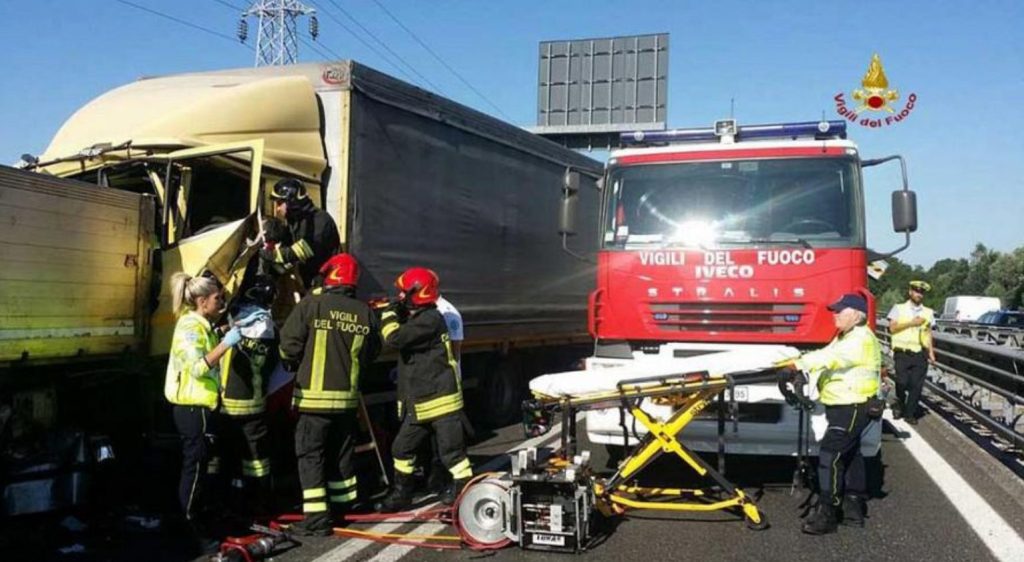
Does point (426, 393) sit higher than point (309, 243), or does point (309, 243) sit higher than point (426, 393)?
point (309, 243)

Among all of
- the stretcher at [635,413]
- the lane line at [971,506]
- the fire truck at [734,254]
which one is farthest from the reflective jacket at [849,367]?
the lane line at [971,506]

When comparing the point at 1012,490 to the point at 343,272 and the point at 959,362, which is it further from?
the point at 343,272

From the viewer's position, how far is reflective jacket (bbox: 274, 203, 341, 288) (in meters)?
6.15

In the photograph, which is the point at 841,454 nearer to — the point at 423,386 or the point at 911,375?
the point at 423,386

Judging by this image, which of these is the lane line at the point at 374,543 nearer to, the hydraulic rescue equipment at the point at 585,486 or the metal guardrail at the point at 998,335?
the hydraulic rescue equipment at the point at 585,486

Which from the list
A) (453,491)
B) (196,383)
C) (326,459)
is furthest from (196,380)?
(453,491)

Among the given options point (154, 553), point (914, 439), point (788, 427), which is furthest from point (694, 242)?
point (154, 553)

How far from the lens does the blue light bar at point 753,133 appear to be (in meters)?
7.70

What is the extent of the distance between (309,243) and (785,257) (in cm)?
375

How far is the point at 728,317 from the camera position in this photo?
7.20m

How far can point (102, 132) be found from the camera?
22.5 feet

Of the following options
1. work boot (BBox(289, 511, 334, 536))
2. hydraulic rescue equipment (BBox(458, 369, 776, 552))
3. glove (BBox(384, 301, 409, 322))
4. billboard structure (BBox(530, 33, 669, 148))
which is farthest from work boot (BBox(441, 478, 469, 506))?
billboard structure (BBox(530, 33, 669, 148))

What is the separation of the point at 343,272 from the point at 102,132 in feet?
8.33

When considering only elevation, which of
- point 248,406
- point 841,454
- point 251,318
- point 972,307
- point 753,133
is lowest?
point 841,454
